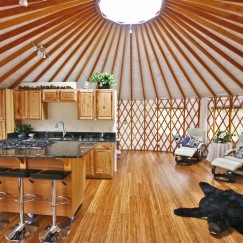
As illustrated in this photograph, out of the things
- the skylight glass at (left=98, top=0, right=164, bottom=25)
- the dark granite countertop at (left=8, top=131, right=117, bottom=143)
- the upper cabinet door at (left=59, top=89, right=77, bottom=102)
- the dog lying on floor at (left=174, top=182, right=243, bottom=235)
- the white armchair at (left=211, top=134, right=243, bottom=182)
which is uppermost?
the skylight glass at (left=98, top=0, right=164, bottom=25)

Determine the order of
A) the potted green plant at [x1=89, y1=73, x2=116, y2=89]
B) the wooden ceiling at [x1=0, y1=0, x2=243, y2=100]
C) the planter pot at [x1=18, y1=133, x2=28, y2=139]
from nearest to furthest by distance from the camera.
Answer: the wooden ceiling at [x1=0, y1=0, x2=243, y2=100], the potted green plant at [x1=89, y1=73, x2=116, y2=89], the planter pot at [x1=18, y1=133, x2=28, y2=139]

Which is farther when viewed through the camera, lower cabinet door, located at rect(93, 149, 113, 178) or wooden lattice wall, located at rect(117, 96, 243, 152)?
wooden lattice wall, located at rect(117, 96, 243, 152)

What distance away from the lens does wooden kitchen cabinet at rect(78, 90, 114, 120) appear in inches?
150

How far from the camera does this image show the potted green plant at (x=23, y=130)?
4.08m

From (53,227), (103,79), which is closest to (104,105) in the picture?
(103,79)

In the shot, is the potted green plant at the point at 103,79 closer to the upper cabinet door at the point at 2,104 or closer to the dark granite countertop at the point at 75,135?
the dark granite countertop at the point at 75,135

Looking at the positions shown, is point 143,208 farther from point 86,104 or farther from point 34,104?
point 34,104

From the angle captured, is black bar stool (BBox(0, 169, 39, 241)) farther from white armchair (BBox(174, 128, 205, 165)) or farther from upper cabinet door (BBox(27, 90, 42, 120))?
white armchair (BBox(174, 128, 205, 165))

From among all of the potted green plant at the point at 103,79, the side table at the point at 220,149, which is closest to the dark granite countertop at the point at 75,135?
the potted green plant at the point at 103,79

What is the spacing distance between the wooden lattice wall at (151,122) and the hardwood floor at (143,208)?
1.83 metres

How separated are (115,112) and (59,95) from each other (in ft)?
3.97

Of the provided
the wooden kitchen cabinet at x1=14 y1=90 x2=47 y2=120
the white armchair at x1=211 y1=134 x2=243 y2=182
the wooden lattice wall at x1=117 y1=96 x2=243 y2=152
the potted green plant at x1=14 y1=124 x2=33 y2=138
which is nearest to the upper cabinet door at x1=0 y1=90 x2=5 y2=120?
the wooden kitchen cabinet at x1=14 y1=90 x2=47 y2=120

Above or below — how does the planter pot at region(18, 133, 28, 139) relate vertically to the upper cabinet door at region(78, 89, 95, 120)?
below

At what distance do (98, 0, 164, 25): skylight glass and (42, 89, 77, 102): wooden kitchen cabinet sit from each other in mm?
1610
